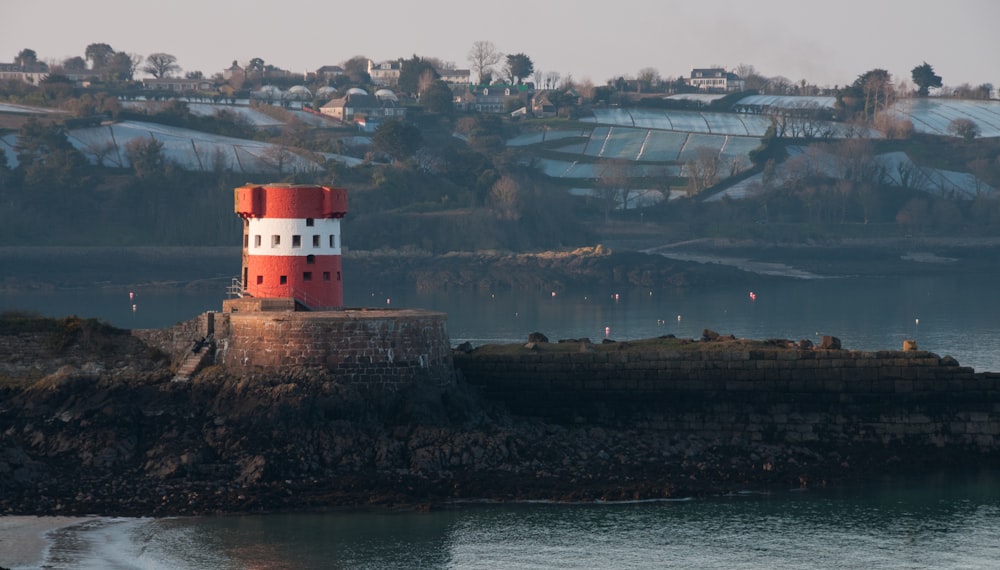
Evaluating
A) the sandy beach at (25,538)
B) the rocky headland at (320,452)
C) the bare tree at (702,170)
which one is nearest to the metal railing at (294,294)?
the rocky headland at (320,452)

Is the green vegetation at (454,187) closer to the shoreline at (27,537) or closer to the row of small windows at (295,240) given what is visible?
the row of small windows at (295,240)

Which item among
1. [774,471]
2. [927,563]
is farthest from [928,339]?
[927,563]

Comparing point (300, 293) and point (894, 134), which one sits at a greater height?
point (894, 134)

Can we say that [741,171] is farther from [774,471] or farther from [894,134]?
[774,471]

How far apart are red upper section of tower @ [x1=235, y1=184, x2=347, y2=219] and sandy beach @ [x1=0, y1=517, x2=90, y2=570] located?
1040cm

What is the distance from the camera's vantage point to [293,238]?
43.6m

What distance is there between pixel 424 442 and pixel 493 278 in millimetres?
83478

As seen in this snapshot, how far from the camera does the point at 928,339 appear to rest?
77000 mm

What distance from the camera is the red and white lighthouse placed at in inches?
1710

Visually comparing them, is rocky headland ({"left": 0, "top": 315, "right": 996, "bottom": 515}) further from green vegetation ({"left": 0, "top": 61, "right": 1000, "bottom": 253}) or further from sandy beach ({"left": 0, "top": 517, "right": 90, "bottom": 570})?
green vegetation ({"left": 0, "top": 61, "right": 1000, "bottom": 253})

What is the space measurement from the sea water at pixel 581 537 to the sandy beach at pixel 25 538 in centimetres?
35

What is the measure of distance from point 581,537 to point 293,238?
A: 1198 cm

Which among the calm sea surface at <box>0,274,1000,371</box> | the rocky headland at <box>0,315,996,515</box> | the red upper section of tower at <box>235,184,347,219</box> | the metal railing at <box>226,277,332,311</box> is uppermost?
the red upper section of tower at <box>235,184,347,219</box>

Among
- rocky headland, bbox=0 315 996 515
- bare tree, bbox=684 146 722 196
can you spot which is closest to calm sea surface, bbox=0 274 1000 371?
rocky headland, bbox=0 315 996 515
